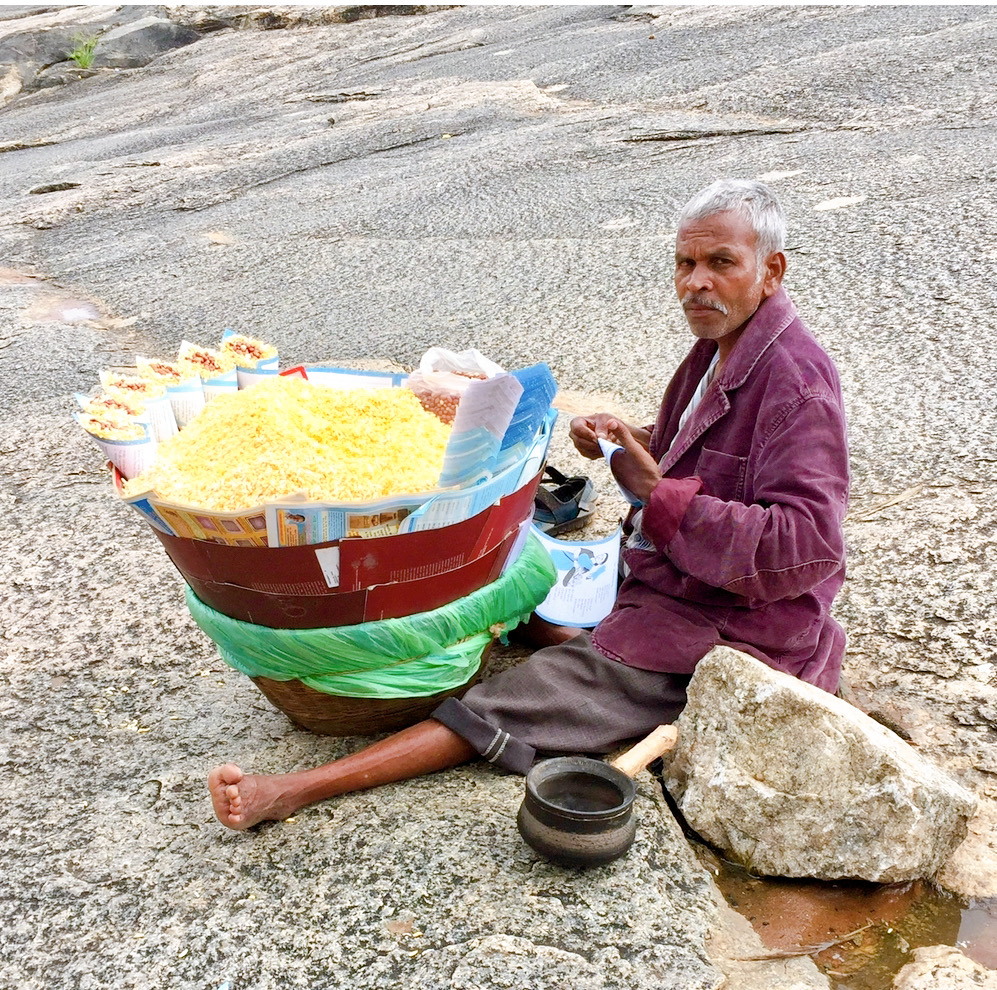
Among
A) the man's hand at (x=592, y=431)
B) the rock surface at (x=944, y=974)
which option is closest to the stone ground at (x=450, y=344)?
the rock surface at (x=944, y=974)

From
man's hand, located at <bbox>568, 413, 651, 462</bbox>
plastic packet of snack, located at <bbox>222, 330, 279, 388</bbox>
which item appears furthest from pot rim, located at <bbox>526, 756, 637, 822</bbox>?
plastic packet of snack, located at <bbox>222, 330, 279, 388</bbox>

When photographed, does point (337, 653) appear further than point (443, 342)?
No

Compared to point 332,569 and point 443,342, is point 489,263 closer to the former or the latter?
point 443,342

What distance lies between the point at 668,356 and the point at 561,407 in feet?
2.05

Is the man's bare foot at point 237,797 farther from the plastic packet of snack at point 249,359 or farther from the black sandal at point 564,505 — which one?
the black sandal at point 564,505

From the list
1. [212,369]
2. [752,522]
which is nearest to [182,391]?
[212,369]

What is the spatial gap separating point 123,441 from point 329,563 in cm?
50

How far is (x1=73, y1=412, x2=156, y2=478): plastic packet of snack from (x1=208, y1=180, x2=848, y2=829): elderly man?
0.63 m

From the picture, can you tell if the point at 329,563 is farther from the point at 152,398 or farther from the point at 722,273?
the point at 722,273

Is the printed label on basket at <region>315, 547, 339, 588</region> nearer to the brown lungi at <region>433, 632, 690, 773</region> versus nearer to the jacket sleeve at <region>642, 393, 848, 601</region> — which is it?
the brown lungi at <region>433, 632, 690, 773</region>

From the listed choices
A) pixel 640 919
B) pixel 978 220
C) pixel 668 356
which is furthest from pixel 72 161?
pixel 640 919

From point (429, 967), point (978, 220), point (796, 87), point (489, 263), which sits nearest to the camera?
point (429, 967)

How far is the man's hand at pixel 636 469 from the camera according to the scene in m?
2.06

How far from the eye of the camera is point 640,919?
1.74 meters
